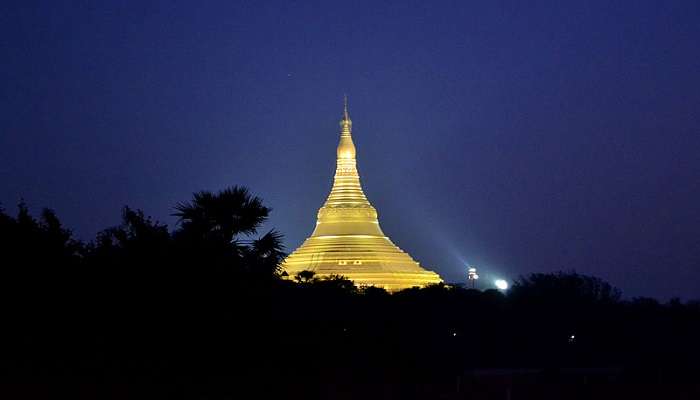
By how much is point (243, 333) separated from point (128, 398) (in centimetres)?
233

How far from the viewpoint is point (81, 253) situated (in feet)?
98.0

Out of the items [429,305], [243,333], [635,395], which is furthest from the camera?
[429,305]

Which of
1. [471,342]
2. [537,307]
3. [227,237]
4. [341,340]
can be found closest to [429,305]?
[471,342]

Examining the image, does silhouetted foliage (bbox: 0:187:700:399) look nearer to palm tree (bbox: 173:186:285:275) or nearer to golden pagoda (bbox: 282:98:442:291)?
palm tree (bbox: 173:186:285:275)

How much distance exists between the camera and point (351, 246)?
286ft

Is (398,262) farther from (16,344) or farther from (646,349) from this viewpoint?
(16,344)

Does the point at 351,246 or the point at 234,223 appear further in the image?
the point at 351,246

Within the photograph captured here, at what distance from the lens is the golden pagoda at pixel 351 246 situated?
8475 cm

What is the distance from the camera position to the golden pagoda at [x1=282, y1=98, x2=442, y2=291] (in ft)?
278

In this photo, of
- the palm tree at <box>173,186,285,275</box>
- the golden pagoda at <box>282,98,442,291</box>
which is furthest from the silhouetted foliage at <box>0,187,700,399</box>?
the golden pagoda at <box>282,98,442,291</box>

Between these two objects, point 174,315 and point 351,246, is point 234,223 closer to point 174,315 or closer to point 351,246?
point 174,315

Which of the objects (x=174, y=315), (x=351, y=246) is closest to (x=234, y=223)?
(x=174, y=315)

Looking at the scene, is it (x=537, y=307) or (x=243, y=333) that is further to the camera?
(x=537, y=307)

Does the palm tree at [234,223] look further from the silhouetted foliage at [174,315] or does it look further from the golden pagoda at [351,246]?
the golden pagoda at [351,246]
